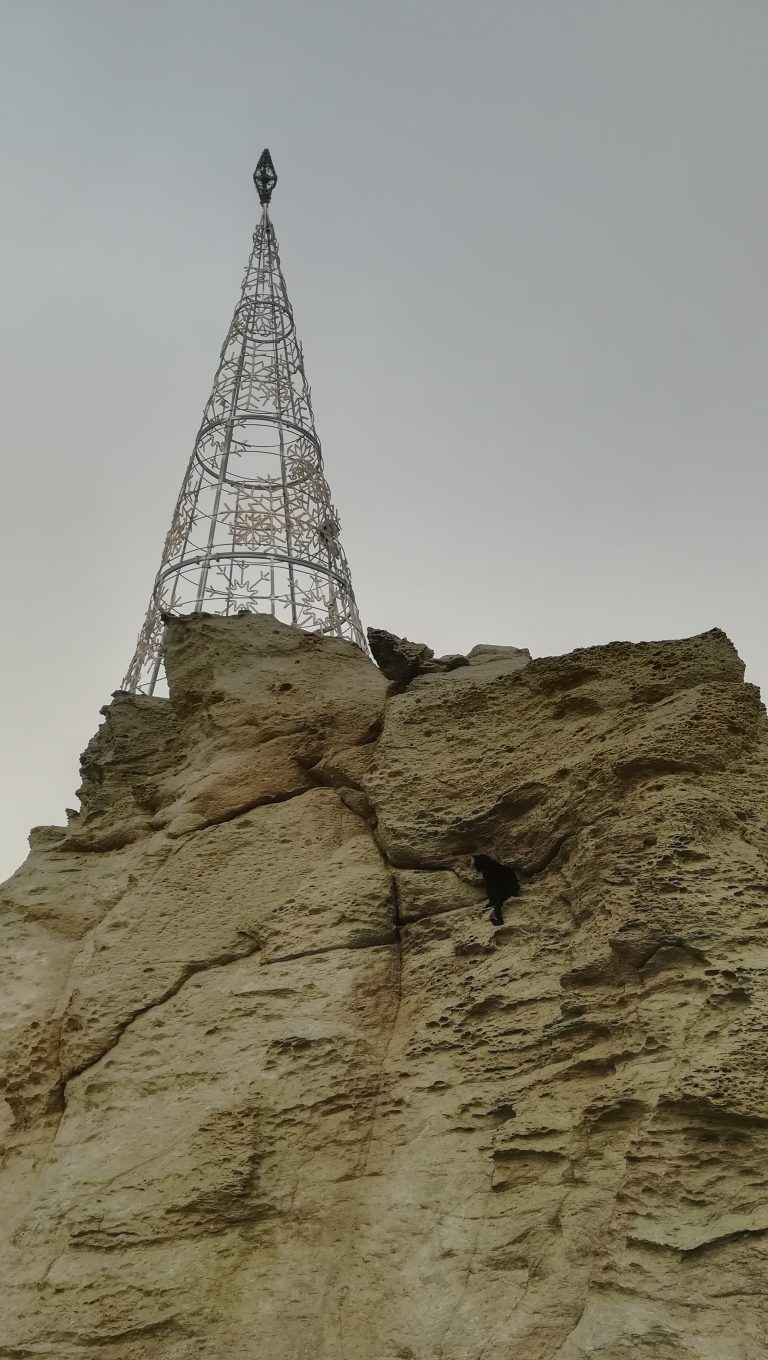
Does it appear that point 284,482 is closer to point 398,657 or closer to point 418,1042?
point 398,657

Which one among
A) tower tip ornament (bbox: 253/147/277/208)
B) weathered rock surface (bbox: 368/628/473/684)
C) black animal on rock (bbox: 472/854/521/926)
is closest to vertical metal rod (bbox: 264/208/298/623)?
tower tip ornament (bbox: 253/147/277/208)

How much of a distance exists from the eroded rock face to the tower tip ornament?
465 inches

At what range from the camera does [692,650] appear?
5176 millimetres

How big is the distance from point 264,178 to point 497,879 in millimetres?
14000

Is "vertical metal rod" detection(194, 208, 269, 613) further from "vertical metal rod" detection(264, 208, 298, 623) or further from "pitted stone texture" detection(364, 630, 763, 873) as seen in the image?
"pitted stone texture" detection(364, 630, 763, 873)

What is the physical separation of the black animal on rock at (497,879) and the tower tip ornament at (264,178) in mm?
13162

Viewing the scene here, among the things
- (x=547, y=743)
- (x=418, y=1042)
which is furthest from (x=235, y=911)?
(x=547, y=743)

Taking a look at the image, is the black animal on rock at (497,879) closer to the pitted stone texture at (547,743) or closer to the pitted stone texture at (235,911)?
the pitted stone texture at (547,743)

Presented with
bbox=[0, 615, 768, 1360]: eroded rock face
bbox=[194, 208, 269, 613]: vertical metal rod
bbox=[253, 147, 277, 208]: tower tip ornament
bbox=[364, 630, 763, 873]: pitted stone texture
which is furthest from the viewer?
bbox=[253, 147, 277, 208]: tower tip ornament

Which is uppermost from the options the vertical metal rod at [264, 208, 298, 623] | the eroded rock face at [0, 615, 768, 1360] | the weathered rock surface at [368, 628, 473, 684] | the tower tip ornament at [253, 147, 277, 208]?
the tower tip ornament at [253, 147, 277, 208]

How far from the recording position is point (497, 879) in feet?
15.8

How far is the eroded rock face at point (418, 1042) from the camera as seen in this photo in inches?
136

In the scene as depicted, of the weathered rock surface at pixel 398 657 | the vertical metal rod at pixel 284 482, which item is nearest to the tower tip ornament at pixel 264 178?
the vertical metal rod at pixel 284 482

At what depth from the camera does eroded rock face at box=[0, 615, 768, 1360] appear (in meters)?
3.45
